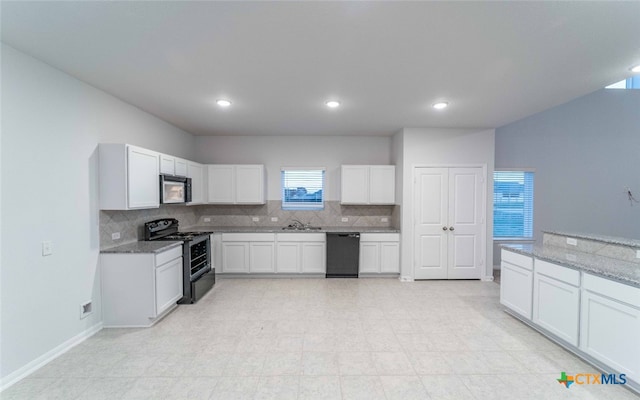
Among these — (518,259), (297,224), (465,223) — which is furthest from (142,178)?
(465,223)

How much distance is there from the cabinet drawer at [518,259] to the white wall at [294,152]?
2.72m

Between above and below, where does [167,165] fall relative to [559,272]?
above

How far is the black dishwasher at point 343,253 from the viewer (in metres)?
4.78

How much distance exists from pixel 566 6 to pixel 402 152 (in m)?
3.10

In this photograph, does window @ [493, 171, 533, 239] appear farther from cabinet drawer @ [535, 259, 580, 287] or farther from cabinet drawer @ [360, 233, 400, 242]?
cabinet drawer @ [535, 259, 580, 287]

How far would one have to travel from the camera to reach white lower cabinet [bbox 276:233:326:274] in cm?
485

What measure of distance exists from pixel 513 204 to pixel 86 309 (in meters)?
7.00

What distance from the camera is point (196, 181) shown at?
4746 millimetres

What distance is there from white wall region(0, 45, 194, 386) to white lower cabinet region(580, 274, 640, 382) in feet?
15.7

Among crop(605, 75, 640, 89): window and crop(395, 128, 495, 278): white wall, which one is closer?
crop(395, 128, 495, 278): white wall

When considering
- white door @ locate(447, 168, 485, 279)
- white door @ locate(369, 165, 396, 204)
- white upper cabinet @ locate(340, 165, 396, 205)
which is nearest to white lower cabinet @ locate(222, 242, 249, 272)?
white upper cabinet @ locate(340, 165, 396, 205)

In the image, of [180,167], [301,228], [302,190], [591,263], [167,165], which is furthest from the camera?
[302,190]

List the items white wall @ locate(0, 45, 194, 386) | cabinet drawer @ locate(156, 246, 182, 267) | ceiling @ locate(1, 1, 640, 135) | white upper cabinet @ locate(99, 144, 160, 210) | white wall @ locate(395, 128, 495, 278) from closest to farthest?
1. ceiling @ locate(1, 1, 640, 135)
2. white wall @ locate(0, 45, 194, 386)
3. white upper cabinet @ locate(99, 144, 160, 210)
4. cabinet drawer @ locate(156, 246, 182, 267)
5. white wall @ locate(395, 128, 495, 278)

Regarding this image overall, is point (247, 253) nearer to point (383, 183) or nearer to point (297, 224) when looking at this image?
point (297, 224)
